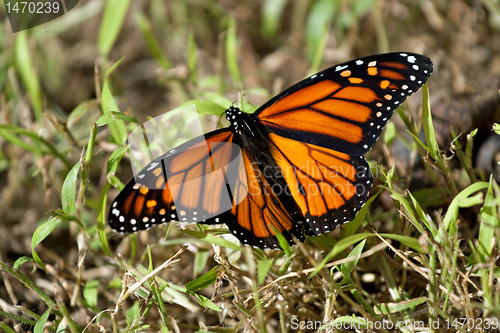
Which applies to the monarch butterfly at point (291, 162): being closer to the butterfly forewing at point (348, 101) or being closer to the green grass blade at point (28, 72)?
the butterfly forewing at point (348, 101)

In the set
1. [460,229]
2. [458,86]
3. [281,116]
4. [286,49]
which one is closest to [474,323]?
[460,229]

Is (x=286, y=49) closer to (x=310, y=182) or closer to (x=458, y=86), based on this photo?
(x=458, y=86)

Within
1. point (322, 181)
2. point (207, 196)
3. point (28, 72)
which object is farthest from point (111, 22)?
point (322, 181)

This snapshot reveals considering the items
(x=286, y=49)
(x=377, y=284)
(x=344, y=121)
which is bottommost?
(x=377, y=284)

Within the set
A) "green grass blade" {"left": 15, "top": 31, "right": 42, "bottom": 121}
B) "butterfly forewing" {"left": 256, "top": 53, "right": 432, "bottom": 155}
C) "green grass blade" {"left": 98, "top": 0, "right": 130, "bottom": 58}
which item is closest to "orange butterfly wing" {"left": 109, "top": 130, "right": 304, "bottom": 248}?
"butterfly forewing" {"left": 256, "top": 53, "right": 432, "bottom": 155}

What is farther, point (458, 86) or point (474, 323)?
point (458, 86)

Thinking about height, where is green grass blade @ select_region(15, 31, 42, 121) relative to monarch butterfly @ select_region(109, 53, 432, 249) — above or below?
above

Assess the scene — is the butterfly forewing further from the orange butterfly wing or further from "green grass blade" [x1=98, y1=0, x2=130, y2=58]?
"green grass blade" [x1=98, y1=0, x2=130, y2=58]

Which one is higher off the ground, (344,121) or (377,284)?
(344,121)
